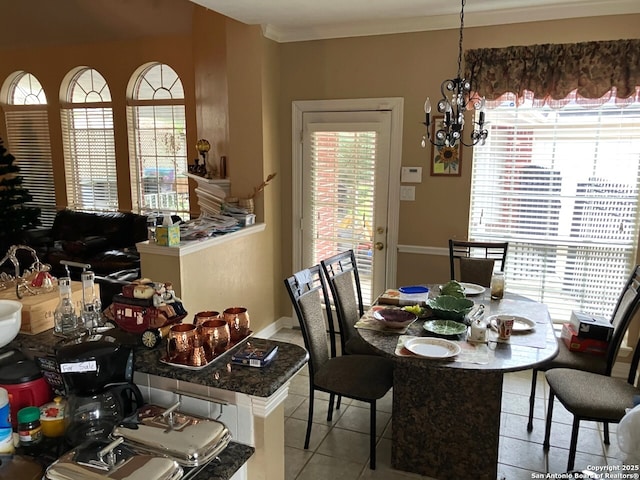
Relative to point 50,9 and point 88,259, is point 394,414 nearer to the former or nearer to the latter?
point 88,259

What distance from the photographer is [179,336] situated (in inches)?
60.7

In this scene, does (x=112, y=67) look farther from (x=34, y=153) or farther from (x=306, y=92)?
(x=306, y=92)

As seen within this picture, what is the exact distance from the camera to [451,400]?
2.48 metres

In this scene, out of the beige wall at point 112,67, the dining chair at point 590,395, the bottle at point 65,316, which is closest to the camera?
the bottle at point 65,316

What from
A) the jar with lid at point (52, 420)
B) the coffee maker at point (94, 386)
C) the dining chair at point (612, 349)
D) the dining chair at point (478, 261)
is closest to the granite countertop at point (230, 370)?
the coffee maker at point (94, 386)

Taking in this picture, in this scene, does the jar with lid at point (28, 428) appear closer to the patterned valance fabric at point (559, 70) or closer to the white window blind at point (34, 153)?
the patterned valance fabric at point (559, 70)

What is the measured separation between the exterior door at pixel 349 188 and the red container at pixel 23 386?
3113mm

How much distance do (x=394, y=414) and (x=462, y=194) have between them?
6.69 feet

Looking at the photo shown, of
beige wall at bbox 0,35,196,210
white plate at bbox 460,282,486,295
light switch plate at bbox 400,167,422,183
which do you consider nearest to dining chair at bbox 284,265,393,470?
white plate at bbox 460,282,486,295

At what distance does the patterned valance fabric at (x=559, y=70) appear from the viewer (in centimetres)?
340

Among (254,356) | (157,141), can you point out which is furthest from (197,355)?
(157,141)

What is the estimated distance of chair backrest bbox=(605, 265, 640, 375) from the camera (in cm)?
271

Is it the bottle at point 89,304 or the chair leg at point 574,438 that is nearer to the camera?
the bottle at point 89,304

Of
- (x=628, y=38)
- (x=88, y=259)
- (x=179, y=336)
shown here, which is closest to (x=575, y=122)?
(x=628, y=38)
